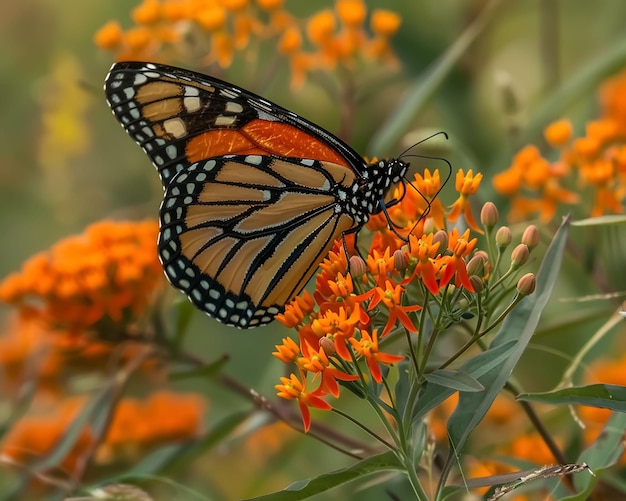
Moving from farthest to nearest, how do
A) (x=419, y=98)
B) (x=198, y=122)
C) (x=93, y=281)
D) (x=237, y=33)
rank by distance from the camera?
(x=237, y=33)
(x=419, y=98)
(x=93, y=281)
(x=198, y=122)

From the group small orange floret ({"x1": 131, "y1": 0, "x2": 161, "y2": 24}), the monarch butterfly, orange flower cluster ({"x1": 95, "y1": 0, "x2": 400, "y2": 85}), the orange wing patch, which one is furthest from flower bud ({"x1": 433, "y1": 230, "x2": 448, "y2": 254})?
small orange floret ({"x1": 131, "y1": 0, "x2": 161, "y2": 24})

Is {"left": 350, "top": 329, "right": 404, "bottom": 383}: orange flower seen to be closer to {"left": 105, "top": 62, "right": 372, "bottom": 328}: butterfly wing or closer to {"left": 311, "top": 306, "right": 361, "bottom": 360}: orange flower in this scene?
{"left": 311, "top": 306, "right": 361, "bottom": 360}: orange flower

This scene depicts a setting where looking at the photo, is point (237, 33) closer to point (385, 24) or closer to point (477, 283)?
point (385, 24)

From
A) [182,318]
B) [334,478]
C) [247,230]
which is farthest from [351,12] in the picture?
[334,478]

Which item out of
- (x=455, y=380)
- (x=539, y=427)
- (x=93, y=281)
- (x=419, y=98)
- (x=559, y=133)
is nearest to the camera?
(x=455, y=380)

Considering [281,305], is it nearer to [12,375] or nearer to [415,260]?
[415,260]

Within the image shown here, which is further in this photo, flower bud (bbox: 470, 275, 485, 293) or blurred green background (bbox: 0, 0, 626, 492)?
blurred green background (bbox: 0, 0, 626, 492)
